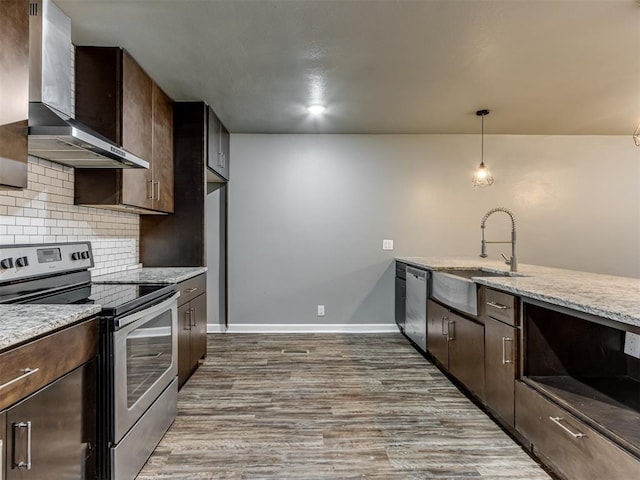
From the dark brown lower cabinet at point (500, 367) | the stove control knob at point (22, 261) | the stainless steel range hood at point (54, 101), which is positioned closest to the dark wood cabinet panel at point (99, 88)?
the stainless steel range hood at point (54, 101)

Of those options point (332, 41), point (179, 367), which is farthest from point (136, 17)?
point (179, 367)

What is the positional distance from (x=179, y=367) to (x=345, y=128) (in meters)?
2.91

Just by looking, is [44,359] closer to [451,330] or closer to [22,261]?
[22,261]

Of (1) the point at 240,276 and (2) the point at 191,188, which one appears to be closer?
(2) the point at 191,188

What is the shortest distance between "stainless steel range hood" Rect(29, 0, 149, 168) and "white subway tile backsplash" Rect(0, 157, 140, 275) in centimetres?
19

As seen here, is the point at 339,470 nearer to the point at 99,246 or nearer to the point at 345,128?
the point at 99,246

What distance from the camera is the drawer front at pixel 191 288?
2554mm

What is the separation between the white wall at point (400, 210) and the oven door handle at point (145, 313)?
7.08 feet

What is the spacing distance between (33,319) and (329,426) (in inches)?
64.3

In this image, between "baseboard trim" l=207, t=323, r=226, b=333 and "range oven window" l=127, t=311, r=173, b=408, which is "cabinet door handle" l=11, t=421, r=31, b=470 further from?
"baseboard trim" l=207, t=323, r=226, b=333

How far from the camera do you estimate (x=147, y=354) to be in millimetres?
1801

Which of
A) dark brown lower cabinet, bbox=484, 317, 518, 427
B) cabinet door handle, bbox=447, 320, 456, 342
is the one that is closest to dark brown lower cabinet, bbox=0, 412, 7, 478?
dark brown lower cabinet, bbox=484, 317, 518, 427

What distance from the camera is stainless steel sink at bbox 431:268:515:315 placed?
241cm

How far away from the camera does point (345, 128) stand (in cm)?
402
